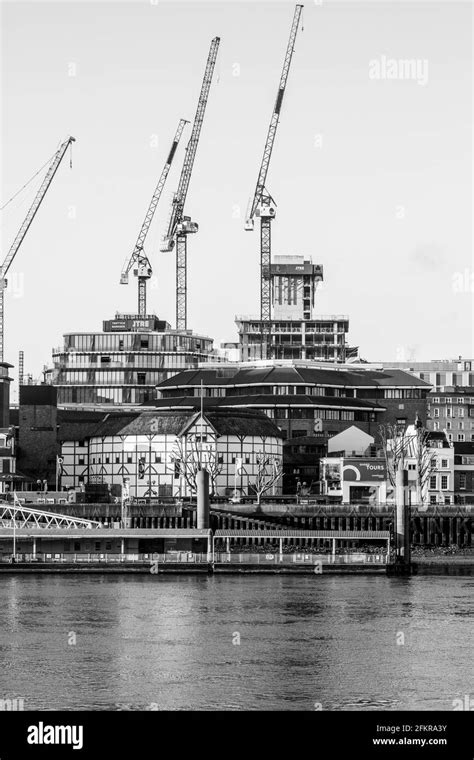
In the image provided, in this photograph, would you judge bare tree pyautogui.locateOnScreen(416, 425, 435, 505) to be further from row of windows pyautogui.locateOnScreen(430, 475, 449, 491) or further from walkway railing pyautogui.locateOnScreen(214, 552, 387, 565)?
walkway railing pyautogui.locateOnScreen(214, 552, 387, 565)

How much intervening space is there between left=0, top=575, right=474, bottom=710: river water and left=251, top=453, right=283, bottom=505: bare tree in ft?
182

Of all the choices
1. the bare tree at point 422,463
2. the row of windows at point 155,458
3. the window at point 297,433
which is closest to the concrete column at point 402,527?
the bare tree at point 422,463

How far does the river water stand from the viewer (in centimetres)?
6919

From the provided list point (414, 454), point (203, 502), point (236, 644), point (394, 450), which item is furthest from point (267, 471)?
point (236, 644)

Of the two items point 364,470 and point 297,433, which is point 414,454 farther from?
point 297,433

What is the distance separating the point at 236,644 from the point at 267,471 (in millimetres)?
92674

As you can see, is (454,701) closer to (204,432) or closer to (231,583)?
(231,583)

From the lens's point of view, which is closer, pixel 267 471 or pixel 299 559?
pixel 299 559

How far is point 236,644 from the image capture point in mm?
82812

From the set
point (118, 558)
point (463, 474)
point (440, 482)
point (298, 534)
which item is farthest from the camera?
point (463, 474)

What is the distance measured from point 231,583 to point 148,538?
1885cm

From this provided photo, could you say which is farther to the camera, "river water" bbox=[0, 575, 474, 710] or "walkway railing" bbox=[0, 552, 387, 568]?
"walkway railing" bbox=[0, 552, 387, 568]

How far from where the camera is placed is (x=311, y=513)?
152 m

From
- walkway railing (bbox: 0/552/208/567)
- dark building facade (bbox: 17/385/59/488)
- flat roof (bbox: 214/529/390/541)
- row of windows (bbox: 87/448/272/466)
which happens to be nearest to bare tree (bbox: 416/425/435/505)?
row of windows (bbox: 87/448/272/466)
